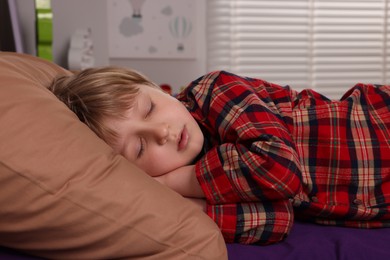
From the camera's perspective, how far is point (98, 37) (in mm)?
2594

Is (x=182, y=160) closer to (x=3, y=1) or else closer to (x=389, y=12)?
(x=3, y=1)

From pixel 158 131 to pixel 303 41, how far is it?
2.15 m

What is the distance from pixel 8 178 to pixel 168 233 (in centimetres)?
24

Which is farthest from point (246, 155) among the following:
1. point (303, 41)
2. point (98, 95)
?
point (303, 41)

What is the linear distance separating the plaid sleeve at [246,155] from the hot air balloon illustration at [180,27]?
1731 millimetres

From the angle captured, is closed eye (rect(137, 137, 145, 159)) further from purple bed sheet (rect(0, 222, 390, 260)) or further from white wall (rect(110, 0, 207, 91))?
white wall (rect(110, 0, 207, 91))

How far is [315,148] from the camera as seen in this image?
104 cm

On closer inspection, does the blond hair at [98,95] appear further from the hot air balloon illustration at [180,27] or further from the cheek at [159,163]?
the hot air balloon illustration at [180,27]

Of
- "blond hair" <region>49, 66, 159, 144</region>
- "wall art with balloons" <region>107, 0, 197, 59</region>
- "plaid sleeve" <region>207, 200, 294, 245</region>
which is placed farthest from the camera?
"wall art with balloons" <region>107, 0, 197, 59</region>

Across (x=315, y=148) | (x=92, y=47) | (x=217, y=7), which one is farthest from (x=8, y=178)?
(x=217, y=7)

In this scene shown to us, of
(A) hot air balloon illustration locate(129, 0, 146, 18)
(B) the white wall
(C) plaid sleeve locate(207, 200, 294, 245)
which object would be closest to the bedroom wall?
(B) the white wall

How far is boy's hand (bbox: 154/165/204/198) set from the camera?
93 centimetres

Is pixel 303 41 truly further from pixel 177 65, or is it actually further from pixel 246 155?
pixel 246 155

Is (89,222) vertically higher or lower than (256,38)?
lower
